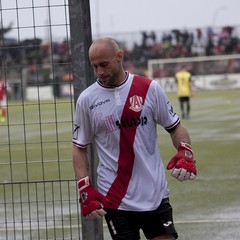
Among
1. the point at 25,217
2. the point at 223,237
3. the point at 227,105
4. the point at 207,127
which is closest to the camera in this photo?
the point at 223,237

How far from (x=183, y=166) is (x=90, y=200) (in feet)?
2.18

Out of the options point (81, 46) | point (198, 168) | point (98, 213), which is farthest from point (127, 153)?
point (198, 168)

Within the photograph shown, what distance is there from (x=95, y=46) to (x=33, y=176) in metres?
8.31

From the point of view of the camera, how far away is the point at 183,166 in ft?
18.2

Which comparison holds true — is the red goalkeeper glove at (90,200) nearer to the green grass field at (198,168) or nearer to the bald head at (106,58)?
the bald head at (106,58)

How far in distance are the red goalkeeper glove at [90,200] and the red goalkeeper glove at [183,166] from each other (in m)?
0.51

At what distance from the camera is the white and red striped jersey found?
5.67m

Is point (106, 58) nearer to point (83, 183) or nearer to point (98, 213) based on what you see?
point (83, 183)

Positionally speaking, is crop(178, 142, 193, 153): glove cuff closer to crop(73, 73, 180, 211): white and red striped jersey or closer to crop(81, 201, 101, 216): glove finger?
crop(73, 73, 180, 211): white and red striped jersey

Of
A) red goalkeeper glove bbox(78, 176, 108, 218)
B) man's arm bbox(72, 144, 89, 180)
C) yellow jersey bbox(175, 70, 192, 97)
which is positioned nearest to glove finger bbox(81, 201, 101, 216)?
red goalkeeper glove bbox(78, 176, 108, 218)

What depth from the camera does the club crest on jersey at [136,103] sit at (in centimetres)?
568

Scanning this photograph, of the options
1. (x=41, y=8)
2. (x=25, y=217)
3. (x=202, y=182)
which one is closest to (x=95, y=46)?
(x=41, y=8)

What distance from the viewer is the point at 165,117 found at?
579cm

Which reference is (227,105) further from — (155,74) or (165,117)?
(165,117)
